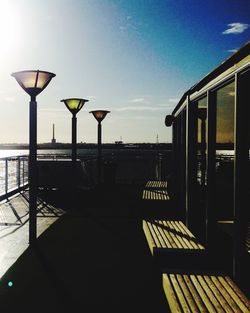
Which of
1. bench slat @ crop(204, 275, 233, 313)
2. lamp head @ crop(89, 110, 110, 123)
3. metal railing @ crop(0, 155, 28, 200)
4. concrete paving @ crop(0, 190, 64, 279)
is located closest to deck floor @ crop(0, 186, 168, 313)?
concrete paving @ crop(0, 190, 64, 279)

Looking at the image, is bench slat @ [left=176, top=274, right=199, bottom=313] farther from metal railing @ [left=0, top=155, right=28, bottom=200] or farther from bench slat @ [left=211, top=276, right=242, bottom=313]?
metal railing @ [left=0, top=155, right=28, bottom=200]

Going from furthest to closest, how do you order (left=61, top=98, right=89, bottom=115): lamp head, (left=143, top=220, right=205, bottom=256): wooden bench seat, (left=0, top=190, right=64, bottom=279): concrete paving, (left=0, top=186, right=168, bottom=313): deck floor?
(left=61, top=98, right=89, bottom=115): lamp head < (left=0, top=190, right=64, bottom=279): concrete paving < (left=143, top=220, right=205, bottom=256): wooden bench seat < (left=0, top=186, right=168, bottom=313): deck floor

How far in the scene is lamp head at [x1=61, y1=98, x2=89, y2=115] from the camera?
1162 cm

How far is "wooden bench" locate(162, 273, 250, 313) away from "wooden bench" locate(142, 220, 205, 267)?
74 cm

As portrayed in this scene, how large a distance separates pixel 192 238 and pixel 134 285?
43.8 inches

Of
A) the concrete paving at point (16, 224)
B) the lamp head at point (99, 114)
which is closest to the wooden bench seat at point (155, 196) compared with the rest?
the concrete paving at point (16, 224)

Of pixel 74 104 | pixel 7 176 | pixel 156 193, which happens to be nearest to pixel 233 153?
pixel 156 193

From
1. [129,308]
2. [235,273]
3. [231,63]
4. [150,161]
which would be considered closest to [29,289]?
[129,308]

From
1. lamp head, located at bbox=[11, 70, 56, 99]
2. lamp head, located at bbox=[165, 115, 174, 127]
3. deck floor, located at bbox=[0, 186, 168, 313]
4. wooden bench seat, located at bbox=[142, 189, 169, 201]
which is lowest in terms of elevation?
deck floor, located at bbox=[0, 186, 168, 313]

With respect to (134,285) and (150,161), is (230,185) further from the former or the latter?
(134,285)

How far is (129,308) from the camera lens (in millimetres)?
4410

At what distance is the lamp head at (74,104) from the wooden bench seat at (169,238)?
19.4ft

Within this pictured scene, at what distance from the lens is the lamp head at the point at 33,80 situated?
7.22m

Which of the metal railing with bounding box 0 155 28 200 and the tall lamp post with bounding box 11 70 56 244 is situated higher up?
A: the tall lamp post with bounding box 11 70 56 244
